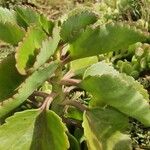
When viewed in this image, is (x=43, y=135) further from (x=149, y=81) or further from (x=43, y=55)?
(x=149, y=81)

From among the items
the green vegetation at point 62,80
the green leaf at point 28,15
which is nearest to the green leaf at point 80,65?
the green vegetation at point 62,80

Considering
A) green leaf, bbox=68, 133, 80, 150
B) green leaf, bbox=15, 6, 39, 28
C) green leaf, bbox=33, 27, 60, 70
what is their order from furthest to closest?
green leaf, bbox=68, 133, 80, 150, green leaf, bbox=15, 6, 39, 28, green leaf, bbox=33, 27, 60, 70

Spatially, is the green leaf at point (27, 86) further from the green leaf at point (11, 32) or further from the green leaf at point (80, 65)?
the green leaf at point (80, 65)

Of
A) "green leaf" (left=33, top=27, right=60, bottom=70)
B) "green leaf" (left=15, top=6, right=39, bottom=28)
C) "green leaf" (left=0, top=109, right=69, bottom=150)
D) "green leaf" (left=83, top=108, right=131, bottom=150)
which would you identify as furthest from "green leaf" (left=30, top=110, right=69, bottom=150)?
"green leaf" (left=15, top=6, right=39, bottom=28)

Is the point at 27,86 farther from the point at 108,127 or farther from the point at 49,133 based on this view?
the point at 108,127

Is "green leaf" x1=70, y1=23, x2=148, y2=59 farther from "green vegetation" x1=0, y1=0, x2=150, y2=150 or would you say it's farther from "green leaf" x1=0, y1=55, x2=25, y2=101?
"green leaf" x1=0, y1=55, x2=25, y2=101

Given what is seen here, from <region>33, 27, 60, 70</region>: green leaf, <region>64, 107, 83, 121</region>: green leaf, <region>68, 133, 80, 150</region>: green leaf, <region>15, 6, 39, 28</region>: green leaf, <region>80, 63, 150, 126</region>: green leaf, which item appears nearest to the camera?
<region>33, 27, 60, 70</region>: green leaf

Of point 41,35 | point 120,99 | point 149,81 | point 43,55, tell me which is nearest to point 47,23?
point 41,35
